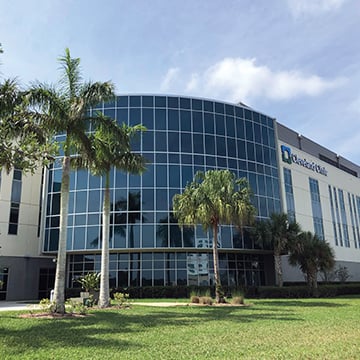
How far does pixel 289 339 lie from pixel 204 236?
22.1 m

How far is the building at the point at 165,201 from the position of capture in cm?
3262

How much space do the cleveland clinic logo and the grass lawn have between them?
28.3 m

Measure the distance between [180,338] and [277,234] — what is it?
23871 millimetres

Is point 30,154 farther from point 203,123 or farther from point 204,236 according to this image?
point 203,123

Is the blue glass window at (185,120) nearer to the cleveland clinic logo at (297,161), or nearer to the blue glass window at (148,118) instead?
the blue glass window at (148,118)

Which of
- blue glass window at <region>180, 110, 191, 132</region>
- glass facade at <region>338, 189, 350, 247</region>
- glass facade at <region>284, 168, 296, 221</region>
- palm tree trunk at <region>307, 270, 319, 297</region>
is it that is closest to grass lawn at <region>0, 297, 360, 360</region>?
palm tree trunk at <region>307, 270, 319, 297</region>

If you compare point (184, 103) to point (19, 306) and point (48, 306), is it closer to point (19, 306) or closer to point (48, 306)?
point (19, 306)

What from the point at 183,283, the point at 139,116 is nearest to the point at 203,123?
the point at 139,116

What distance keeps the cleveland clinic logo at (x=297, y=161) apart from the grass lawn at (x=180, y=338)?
92.9ft

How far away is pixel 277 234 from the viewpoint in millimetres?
33531

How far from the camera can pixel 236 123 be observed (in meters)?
37.8

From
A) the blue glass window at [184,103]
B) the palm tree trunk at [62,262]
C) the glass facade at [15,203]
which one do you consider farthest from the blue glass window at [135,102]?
the palm tree trunk at [62,262]

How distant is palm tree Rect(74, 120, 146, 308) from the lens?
63.7 feet

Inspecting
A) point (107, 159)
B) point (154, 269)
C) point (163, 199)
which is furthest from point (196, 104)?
point (107, 159)
